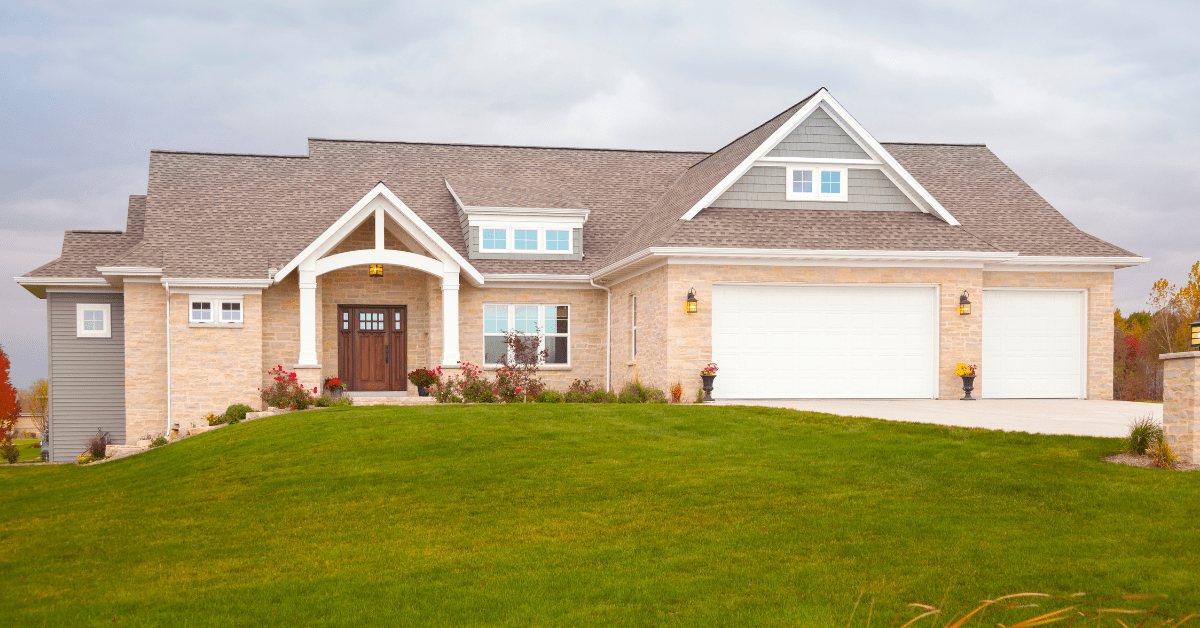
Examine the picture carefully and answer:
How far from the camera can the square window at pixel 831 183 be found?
66.1ft

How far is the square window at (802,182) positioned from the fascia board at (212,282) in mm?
11852

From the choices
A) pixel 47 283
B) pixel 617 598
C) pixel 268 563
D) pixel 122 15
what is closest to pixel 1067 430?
pixel 617 598

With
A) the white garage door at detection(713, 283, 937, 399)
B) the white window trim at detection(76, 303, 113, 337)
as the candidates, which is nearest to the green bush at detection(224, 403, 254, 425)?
the white window trim at detection(76, 303, 113, 337)

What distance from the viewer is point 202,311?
19625 mm

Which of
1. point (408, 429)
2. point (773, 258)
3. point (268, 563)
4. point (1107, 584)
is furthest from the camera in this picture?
point (773, 258)

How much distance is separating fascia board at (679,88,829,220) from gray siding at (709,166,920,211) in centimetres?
25

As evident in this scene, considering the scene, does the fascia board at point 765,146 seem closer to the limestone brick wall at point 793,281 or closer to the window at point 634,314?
the limestone brick wall at point 793,281

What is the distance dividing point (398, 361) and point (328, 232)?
13.8 feet

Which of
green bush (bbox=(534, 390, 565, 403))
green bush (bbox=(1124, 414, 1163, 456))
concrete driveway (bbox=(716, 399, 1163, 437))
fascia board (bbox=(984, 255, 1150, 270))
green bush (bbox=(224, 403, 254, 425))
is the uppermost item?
fascia board (bbox=(984, 255, 1150, 270))

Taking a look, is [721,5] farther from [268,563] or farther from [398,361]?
[268,563]

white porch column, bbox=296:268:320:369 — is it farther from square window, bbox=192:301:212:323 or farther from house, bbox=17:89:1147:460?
square window, bbox=192:301:212:323

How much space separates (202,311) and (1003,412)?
53.7ft

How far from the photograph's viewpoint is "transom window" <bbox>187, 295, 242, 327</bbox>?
19.5 metres

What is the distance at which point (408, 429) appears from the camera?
1375 centimetres
